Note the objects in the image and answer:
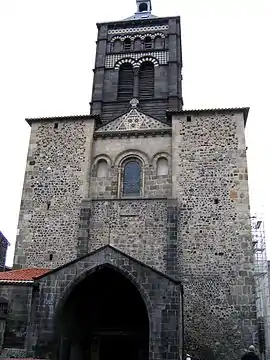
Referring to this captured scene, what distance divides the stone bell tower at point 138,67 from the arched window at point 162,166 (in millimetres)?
3249

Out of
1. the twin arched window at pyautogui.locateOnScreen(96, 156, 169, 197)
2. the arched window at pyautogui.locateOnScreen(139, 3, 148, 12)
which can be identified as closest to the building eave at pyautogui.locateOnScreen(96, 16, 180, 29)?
the arched window at pyautogui.locateOnScreen(139, 3, 148, 12)

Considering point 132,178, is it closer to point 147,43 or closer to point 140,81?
point 140,81

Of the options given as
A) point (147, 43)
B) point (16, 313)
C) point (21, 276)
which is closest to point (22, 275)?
point (21, 276)

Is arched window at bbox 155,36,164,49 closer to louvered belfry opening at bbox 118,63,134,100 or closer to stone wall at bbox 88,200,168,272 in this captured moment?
louvered belfry opening at bbox 118,63,134,100

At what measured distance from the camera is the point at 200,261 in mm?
16938

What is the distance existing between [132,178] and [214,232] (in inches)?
182

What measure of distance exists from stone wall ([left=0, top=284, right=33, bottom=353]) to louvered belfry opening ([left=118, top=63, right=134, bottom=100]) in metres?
12.6

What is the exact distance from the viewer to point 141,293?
13016 mm

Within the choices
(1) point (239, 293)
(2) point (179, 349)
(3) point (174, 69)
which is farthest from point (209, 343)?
(3) point (174, 69)

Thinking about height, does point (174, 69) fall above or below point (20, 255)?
above

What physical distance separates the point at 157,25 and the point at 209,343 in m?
18.8

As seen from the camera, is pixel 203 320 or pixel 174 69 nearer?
pixel 203 320

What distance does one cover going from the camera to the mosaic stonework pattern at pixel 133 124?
66.7 feet

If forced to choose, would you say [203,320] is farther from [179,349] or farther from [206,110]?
[206,110]
